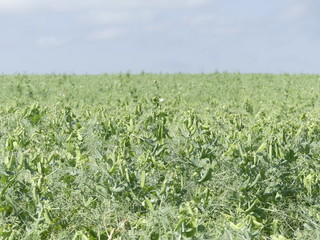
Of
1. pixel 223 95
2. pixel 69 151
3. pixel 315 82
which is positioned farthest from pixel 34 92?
pixel 69 151

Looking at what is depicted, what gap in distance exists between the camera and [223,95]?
55.3 feet

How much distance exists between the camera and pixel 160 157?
484 centimetres

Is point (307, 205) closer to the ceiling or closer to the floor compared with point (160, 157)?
closer to the floor

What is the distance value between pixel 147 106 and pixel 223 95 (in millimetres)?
7957

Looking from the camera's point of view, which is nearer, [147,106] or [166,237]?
[166,237]

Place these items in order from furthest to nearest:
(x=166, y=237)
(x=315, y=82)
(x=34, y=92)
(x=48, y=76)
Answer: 1. (x=48, y=76)
2. (x=315, y=82)
3. (x=34, y=92)
4. (x=166, y=237)

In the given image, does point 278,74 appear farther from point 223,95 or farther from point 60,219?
point 60,219

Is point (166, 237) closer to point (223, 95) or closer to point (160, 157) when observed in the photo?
point (160, 157)

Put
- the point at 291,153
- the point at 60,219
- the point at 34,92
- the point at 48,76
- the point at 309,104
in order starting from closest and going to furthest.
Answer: the point at 60,219 < the point at 291,153 < the point at 309,104 < the point at 34,92 < the point at 48,76

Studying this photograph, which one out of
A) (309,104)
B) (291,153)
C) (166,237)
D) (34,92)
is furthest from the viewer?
(34,92)

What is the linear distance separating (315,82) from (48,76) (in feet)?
35.9

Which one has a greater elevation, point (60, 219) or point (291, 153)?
point (291, 153)

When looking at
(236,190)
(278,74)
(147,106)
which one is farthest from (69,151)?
(278,74)

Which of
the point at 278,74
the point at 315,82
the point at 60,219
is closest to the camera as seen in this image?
the point at 60,219
